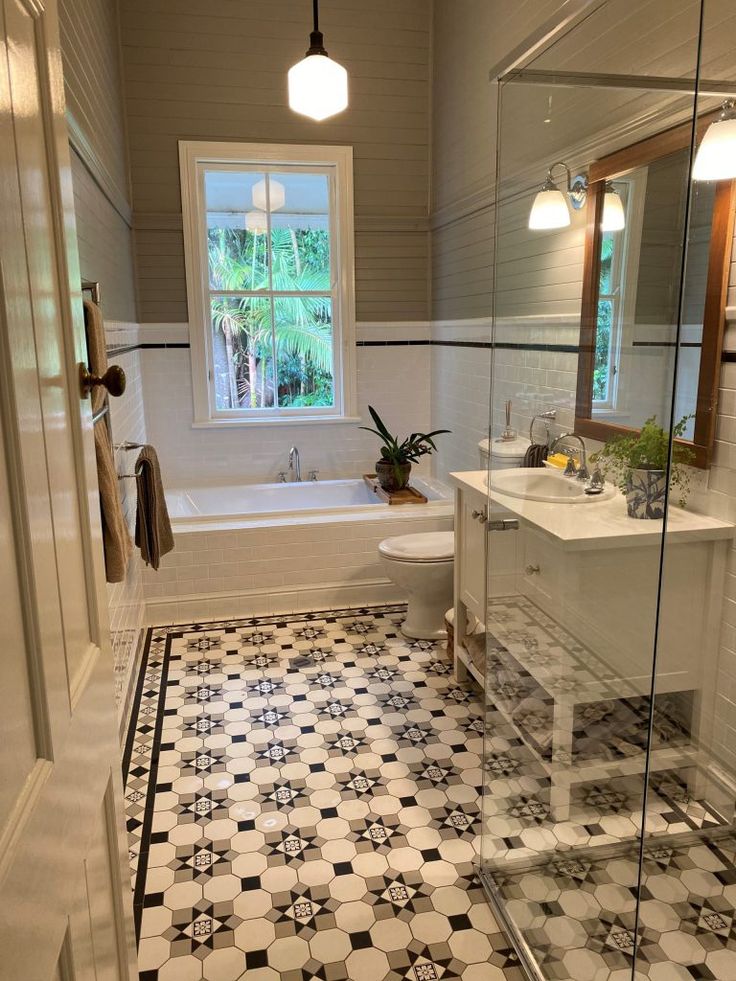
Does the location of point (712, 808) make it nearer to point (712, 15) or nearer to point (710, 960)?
point (710, 960)

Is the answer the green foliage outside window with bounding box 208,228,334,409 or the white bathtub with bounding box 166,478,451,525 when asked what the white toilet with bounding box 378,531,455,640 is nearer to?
the white bathtub with bounding box 166,478,451,525

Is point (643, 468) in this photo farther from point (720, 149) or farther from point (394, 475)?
point (394, 475)

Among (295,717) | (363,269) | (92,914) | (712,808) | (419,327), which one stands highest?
(363,269)

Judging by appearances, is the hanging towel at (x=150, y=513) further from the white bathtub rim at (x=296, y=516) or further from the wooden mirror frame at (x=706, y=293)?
the wooden mirror frame at (x=706, y=293)

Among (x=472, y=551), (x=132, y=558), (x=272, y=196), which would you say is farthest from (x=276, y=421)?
(x=472, y=551)

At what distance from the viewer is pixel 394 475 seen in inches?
181

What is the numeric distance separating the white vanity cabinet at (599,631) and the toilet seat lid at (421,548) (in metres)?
1.20

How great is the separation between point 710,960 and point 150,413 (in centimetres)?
422

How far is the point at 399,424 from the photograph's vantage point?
535cm

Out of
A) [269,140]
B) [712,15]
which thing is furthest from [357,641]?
[269,140]

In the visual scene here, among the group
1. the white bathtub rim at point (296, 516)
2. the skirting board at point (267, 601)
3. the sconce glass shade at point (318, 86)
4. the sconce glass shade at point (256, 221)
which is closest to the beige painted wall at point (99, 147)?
the sconce glass shade at point (256, 221)

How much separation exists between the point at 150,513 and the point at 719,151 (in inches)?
94.3

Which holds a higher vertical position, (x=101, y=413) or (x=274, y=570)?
(x=101, y=413)

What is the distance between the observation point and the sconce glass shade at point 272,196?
4914mm
